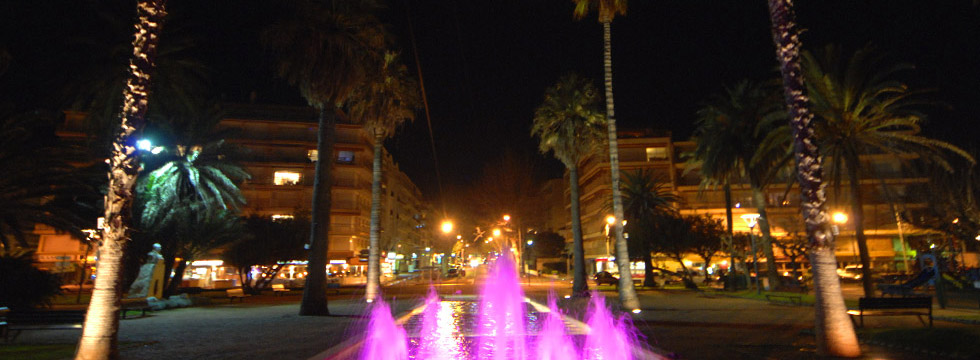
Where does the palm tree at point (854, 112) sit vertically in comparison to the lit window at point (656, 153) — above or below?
below

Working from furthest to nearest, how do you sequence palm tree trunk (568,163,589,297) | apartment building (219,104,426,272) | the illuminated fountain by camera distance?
apartment building (219,104,426,272), palm tree trunk (568,163,589,297), the illuminated fountain

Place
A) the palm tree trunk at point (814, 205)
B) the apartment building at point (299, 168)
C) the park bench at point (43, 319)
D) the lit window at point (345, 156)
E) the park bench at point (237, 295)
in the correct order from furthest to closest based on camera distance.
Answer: the lit window at point (345, 156)
the apartment building at point (299, 168)
the park bench at point (237, 295)
the park bench at point (43, 319)
the palm tree trunk at point (814, 205)

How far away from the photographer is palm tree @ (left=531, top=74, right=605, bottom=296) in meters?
30.7

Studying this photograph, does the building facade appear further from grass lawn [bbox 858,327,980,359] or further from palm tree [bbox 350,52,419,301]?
grass lawn [bbox 858,327,980,359]

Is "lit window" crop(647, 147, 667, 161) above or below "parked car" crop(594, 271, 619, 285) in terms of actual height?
above

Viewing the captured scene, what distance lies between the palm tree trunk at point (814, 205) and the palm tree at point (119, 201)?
11.0 meters

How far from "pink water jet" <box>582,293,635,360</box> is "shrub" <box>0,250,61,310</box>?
18674 millimetres

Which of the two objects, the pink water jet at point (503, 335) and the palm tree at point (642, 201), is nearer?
the pink water jet at point (503, 335)

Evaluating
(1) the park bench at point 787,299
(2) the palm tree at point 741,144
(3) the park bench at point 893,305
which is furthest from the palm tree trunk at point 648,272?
(3) the park bench at point 893,305

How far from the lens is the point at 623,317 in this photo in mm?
16016

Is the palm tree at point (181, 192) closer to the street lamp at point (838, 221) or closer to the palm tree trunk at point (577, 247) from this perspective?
the palm tree trunk at point (577, 247)

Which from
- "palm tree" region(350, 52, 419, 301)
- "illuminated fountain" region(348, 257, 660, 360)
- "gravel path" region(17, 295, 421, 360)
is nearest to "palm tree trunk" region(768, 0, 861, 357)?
"illuminated fountain" region(348, 257, 660, 360)

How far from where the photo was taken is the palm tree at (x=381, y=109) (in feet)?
78.1

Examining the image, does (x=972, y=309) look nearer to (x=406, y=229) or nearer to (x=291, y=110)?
(x=291, y=110)
